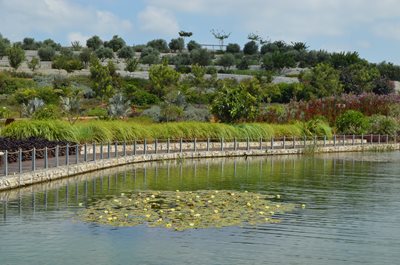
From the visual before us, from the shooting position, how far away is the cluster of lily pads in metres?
22.7

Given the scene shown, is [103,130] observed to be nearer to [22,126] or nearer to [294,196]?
[22,126]

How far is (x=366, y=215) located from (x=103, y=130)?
23187mm

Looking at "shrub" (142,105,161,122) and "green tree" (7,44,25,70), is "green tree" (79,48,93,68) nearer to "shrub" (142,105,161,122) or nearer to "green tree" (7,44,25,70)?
"green tree" (7,44,25,70)

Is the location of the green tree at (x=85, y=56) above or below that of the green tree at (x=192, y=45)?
below

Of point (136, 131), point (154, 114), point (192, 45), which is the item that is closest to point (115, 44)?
point (192, 45)

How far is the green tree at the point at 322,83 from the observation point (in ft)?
337

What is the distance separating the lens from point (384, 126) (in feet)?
222

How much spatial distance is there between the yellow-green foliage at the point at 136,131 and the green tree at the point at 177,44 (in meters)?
99.7

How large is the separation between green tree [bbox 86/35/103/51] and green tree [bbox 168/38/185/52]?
15.9 m

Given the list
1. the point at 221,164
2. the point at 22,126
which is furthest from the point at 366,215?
the point at 22,126

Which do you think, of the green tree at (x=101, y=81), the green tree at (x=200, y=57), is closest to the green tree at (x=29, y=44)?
the green tree at (x=200, y=57)

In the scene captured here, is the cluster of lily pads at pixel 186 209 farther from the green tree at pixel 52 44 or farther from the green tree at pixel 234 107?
the green tree at pixel 52 44

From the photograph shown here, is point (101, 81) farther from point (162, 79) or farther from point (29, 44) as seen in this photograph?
point (29, 44)

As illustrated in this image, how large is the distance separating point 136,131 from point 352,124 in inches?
976
